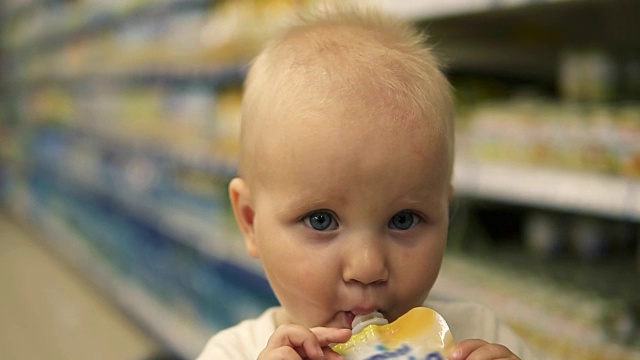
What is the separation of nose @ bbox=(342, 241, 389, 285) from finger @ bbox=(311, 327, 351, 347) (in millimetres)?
69

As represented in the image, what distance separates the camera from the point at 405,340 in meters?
0.75

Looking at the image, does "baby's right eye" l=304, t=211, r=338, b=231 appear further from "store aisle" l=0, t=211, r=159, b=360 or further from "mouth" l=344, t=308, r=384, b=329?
"store aisle" l=0, t=211, r=159, b=360

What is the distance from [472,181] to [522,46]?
35.5 inches

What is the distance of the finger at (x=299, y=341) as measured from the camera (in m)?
0.75

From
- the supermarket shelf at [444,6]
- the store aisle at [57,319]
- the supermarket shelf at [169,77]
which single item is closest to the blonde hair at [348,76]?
the supermarket shelf at [444,6]

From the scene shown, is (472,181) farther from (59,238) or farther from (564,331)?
(59,238)

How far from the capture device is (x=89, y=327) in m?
3.90

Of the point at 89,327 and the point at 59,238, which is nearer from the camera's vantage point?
the point at 89,327

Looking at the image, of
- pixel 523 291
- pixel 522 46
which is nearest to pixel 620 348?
pixel 523 291

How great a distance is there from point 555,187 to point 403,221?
2.21 ft

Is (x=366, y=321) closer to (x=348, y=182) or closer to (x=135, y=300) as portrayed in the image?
(x=348, y=182)

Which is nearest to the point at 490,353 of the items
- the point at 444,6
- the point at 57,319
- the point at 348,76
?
the point at 348,76

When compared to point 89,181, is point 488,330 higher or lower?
higher

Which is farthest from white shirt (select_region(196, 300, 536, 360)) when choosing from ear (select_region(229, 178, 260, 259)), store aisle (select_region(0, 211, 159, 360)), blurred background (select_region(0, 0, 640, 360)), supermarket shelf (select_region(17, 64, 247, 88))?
store aisle (select_region(0, 211, 159, 360))
